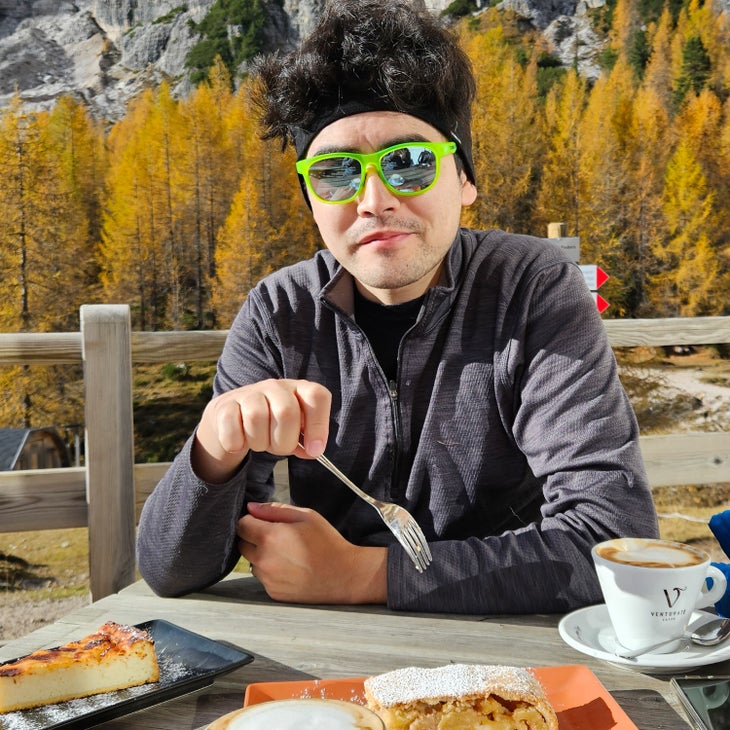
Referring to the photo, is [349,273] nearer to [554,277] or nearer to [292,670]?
[554,277]

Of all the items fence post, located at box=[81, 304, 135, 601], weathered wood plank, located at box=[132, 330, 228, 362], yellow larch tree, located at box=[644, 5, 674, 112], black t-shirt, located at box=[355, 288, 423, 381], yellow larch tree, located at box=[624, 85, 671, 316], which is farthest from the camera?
yellow larch tree, located at box=[644, 5, 674, 112]

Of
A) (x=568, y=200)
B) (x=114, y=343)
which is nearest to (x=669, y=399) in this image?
(x=568, y=200)

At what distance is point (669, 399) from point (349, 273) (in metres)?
14.5

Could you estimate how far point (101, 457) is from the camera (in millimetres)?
1695

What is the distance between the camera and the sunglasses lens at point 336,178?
122 centimetres

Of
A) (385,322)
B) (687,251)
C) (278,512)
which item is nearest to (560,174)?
(687,251)

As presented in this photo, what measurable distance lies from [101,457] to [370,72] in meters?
1.00

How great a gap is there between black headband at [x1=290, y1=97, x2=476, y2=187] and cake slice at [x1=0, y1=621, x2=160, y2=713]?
86 centimetres

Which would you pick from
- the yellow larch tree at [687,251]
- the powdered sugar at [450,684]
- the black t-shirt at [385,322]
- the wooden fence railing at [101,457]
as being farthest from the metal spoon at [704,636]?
the yellow larch tree at [687,251]

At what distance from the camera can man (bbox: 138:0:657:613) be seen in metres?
1.03

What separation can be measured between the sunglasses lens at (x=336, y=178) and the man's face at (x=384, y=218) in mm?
16

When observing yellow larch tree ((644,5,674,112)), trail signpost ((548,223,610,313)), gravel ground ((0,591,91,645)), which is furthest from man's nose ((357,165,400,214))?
yellow larch tree ((644,5,674,112))

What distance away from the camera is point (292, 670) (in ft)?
2.46

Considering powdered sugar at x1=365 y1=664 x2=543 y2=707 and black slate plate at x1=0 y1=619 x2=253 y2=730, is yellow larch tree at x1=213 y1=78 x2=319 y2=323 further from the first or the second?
powdered sugar at x1=365 y1=664 x2=543 y2=707
